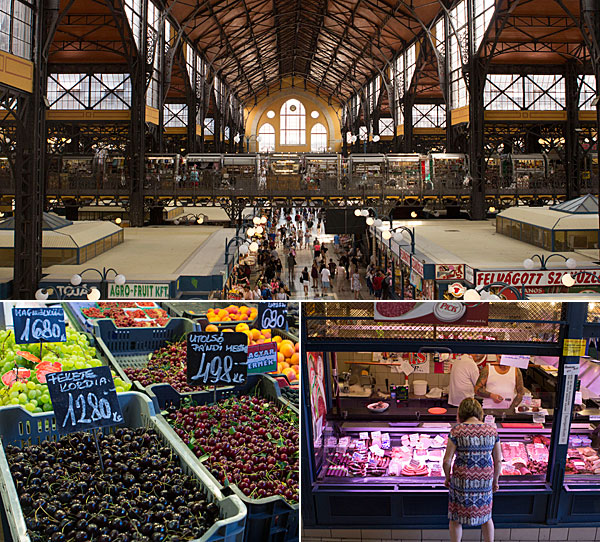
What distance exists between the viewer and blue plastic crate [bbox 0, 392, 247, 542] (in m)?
2.96

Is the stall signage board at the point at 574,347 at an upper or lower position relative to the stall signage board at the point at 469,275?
upper

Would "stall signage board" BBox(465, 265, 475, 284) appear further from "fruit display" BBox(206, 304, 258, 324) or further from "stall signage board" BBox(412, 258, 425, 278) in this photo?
"fruit display" BBox(206, 304, 258, 324)

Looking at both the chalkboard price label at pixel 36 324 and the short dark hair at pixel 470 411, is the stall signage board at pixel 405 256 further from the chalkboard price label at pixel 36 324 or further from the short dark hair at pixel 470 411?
the chalkboard price label at pixel 36 324

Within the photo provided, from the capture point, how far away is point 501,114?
32406 mm

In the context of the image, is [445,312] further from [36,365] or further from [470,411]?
[36,365]

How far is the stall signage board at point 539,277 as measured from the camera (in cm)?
1280

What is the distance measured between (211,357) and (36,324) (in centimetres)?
122

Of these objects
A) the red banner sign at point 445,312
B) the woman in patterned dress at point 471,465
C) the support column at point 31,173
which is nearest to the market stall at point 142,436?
the red banner sign at point 445,312

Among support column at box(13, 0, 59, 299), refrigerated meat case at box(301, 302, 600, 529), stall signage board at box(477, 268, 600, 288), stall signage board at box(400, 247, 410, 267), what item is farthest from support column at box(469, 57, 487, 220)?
refrigerated meat case at box(301, 302, 600, 529)

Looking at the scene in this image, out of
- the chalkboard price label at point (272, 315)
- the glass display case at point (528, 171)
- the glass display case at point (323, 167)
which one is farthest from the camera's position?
the glass display case at point (323, 167)

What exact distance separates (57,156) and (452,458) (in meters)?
31.5

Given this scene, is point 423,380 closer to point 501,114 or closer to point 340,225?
point 340,225

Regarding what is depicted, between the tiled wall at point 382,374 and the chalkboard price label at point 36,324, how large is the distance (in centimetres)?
322

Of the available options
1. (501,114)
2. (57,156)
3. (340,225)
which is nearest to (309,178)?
(340,225)
